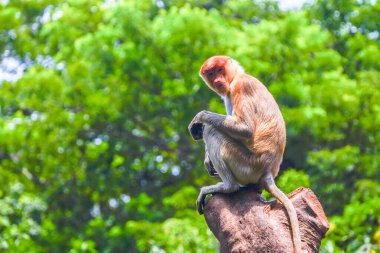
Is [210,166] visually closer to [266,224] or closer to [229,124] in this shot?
[229,124]

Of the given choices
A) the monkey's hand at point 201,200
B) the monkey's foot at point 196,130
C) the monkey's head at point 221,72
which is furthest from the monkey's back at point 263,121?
the monkey's hand at point 201,200

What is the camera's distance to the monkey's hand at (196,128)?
6.82m

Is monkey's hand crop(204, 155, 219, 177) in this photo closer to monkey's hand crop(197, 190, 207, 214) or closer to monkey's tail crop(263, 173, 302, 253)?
monkey's hand crop(197, 190, 207, 214)

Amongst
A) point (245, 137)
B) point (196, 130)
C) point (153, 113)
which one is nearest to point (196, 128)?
point (196, 130)

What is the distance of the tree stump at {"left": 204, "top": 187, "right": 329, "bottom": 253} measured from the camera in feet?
18.7

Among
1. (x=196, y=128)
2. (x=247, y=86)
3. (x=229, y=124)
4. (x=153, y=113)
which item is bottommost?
(x=153, y=113)

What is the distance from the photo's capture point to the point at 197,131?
271 inches

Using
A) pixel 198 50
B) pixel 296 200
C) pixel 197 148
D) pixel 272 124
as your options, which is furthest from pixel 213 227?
pixel 197 148

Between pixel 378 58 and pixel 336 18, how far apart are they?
6.76 ft

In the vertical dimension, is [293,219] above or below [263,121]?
above

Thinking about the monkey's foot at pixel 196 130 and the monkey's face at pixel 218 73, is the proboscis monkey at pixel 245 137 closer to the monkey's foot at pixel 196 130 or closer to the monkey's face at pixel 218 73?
the monkey's foot at pixel 196 130

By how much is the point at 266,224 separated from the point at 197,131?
1315 millimetres

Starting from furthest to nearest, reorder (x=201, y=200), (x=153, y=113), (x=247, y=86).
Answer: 1. (x=153, y=113)
2. (x=247, y=86)
3. (x=201, y=200)

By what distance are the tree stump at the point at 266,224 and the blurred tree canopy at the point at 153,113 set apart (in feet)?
18.3
